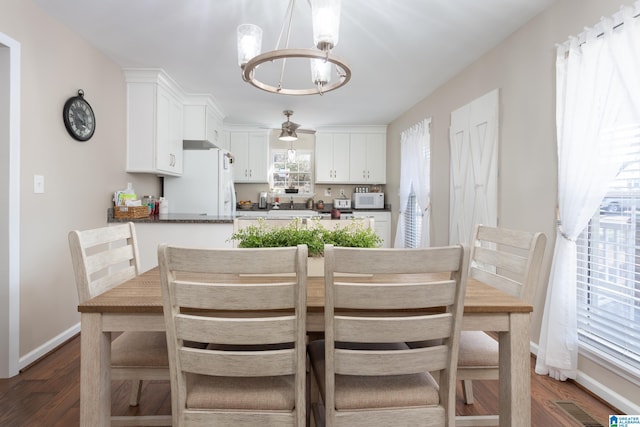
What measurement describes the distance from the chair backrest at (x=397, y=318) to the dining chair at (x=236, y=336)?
94 mm

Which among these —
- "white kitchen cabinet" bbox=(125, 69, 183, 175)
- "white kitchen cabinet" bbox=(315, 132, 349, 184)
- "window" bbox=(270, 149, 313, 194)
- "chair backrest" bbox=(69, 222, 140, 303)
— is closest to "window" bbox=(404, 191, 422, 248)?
"white kitchen cabinet" bbox=(315, 132, 349, 184)

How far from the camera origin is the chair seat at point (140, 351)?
134 centimetres

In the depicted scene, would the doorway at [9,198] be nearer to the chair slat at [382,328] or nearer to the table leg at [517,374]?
the chair slat at [382,328]

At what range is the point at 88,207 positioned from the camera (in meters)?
2.95

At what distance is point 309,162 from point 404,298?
5.43 metres

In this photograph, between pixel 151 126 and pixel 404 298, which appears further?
pixel 151 126

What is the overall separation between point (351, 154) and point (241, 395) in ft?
16.7

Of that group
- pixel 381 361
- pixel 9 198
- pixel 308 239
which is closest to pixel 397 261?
pixel 381 361

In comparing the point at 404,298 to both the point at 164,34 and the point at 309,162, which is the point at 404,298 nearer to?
the point at 164,34

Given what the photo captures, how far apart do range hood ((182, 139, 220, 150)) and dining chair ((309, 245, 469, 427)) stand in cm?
381

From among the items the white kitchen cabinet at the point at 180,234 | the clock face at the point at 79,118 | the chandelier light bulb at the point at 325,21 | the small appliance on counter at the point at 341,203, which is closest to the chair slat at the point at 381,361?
the chandelier light bulb at the point at 325,21

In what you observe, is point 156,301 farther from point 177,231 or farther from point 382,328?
point 177,231

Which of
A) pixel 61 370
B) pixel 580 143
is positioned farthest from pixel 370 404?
pixel 61 370

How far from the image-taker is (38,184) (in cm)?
238
